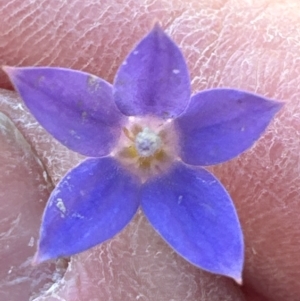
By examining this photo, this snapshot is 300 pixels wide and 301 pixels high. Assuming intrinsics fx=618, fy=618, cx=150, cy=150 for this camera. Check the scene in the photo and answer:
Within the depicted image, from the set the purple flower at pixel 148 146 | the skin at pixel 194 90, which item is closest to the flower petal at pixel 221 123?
the purple flower at pixel 148 146

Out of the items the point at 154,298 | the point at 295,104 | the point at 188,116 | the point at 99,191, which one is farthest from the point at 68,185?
the point at 295,104

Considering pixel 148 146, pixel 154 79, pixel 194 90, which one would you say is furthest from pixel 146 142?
pixel 194 90

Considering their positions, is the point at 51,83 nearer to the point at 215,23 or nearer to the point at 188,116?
the point at 188,116

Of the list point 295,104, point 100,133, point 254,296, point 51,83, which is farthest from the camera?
point 254,296

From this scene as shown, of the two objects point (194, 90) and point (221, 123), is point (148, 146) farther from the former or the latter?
point (194, 90)

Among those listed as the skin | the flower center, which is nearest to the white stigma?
the flower center

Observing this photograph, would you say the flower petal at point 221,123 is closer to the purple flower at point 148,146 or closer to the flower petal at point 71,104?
the purple flower at point 148,146
